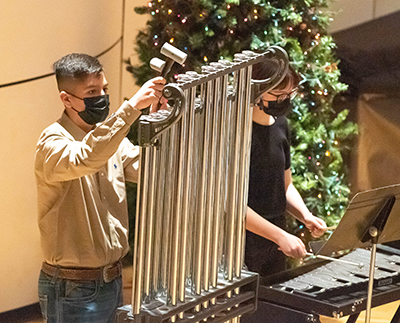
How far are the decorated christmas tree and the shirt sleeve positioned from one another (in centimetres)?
216

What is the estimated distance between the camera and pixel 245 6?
4012 millimetres

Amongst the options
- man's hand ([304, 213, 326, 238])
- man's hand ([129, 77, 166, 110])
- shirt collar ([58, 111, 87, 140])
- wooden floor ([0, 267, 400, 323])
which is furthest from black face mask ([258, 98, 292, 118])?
wooden floor ([0, 267, 400, 323])

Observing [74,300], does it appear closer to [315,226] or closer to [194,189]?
[194,189]

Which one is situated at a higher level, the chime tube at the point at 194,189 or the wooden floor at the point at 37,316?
the chime tube at the point at 194,189

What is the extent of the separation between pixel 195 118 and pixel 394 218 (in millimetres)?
1016

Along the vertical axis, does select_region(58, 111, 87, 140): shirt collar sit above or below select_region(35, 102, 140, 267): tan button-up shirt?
above

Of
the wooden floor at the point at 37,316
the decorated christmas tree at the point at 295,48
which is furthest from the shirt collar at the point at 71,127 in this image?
the wooden floor at the point at 37,316

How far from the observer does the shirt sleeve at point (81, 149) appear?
173 centimetres

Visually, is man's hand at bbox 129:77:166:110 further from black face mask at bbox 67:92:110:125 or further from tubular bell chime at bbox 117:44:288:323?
black face mask at bbox 67:92:110:125

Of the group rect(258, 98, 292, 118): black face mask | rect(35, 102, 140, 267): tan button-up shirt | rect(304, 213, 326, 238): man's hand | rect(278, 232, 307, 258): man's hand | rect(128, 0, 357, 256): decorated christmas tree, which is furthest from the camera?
rect(128, 0, 357, 256): decorated christmas tree

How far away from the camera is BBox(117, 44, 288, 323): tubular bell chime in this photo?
1416 millimetres

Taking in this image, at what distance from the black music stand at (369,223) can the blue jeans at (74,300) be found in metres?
0.76

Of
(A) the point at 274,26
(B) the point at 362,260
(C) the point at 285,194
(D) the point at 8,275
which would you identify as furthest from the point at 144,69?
(B) the point at 362,260

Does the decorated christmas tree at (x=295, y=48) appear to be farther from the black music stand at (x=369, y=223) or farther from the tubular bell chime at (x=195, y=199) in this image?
the tubular bell chime at (x=195, y=199)
